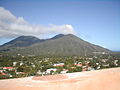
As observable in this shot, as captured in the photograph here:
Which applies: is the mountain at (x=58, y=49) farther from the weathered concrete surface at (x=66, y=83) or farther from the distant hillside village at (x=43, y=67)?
the weathered concrete surface at (x=66, y=83)

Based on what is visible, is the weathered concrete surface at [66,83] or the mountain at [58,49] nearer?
the weathered concrete surface at [66,83]

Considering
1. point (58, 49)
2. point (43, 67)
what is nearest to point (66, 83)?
point (43, 67)

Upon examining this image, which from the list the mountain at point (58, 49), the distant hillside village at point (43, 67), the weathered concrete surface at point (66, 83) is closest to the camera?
the weathered concrete surface at point (66, 83)

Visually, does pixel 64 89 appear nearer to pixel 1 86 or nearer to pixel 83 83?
pixel 83 83

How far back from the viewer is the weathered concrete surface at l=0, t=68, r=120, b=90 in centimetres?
156

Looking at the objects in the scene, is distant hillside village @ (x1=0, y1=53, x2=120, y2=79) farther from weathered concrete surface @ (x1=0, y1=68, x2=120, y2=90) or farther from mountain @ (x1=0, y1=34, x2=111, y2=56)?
mountain @ (x1=0, y1=34, x2=111, y2=56)

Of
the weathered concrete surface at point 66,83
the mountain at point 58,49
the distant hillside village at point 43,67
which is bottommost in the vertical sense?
the distant hillside village at point 43,67

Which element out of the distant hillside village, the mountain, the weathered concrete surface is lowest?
the distant hillside village

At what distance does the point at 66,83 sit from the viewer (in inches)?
66.8

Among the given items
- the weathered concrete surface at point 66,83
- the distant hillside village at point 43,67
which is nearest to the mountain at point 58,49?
the distant hillside village at point 43,67

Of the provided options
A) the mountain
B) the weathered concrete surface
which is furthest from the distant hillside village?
the mountain

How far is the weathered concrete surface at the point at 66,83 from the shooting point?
1.56 meters

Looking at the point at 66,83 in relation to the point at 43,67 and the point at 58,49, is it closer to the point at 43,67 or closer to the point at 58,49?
the point at 43,67

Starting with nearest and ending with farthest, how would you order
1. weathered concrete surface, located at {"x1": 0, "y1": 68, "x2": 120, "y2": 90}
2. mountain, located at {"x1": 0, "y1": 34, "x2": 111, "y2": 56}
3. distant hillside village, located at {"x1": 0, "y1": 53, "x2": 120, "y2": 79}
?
weathered concrete surface, located at {"x1": 0, "y1": 68, "x2": 120, "y2": 90}, distant hillside village, located at {"x1": 0, "y1": 53, "x2": 120, "y2": 79}, mountain, located at {"x1": 0, "y1": 34, "x2": 111, "y2": 56}
